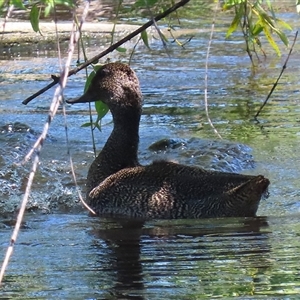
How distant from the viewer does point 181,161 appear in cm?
951

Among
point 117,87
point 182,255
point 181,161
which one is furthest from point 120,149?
point 182,255

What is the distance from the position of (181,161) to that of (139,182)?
84.3 inches

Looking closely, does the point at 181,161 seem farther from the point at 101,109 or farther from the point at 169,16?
the point at 101,109

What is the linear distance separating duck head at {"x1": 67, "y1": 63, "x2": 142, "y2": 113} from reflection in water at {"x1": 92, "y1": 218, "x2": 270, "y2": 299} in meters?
1.20

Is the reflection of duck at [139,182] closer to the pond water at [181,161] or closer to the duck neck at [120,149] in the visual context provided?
the duck neck at [120,149]

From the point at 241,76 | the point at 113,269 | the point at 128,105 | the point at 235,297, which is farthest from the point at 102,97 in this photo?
the point at 241,76

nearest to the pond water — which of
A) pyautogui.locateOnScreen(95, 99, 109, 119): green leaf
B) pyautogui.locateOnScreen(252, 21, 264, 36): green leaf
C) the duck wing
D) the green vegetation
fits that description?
the duck wing

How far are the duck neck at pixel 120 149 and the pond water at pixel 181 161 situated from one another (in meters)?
0.37

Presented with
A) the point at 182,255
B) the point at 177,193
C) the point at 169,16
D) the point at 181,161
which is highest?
the point at 169,16

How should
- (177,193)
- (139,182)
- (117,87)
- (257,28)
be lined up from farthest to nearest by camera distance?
(117,87), (139,182), (177,193), (257,28)

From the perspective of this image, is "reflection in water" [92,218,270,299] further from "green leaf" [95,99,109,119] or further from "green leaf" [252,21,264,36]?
"green leaf" [252,21,264,36]

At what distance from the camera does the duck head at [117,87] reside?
7.94 m

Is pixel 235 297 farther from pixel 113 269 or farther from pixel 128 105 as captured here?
pixel 128 105

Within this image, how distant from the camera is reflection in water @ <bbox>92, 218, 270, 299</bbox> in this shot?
508 cm
